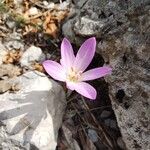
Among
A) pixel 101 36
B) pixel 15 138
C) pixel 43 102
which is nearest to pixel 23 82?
pixel 43 102

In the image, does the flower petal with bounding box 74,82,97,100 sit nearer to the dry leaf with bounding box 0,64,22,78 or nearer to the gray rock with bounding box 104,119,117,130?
the gray rock with bounding box 104,119,117,130

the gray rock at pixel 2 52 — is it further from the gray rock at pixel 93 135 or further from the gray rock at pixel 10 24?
the gray rock at pixel 93 135

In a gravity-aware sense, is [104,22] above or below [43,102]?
above

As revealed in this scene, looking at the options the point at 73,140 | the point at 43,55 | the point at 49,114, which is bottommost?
the point at 73,140

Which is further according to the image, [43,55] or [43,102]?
[43,55]

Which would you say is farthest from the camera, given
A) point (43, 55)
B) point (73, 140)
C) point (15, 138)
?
point (43, 55)

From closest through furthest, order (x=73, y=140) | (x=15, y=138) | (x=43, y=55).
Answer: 1. (x=15, y=138)
2. (x=73, y=140)
3. (x=43, y=55)

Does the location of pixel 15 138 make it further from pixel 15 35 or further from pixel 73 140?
pixel 15 35
